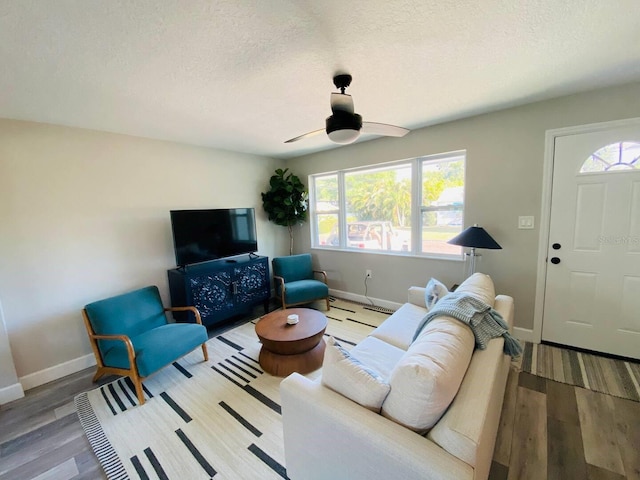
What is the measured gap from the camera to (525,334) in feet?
8.85

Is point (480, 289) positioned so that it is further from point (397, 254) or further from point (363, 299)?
point (363, 299)

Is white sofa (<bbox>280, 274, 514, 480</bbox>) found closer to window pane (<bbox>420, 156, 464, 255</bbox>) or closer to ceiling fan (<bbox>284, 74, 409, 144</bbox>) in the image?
ceiling fan (<bbox>284, 74, 409, 144</bbox>)

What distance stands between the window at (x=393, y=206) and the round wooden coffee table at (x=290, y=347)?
1781 mm

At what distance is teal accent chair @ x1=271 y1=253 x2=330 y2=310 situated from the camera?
3.49 meters

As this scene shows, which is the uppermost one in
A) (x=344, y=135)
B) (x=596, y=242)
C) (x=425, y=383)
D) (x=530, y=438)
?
(x=344, y=135)

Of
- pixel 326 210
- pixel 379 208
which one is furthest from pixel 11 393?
pixel 379 208

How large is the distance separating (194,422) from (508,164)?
3616mm

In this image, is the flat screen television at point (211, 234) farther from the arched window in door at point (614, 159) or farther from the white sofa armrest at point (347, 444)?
the arched window in door at point (614, 159)

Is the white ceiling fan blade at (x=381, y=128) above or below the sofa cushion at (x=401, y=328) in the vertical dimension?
above

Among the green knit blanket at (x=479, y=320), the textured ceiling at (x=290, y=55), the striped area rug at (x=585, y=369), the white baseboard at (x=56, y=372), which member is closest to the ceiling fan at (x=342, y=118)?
the textured ceiling at (x=290, y=55)

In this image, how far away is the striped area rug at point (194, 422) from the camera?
1.51m

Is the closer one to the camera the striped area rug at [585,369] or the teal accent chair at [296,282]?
the striped area rug at [585,369]

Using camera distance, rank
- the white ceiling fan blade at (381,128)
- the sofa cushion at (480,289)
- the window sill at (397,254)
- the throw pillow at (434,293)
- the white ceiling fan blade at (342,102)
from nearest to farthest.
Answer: the white ceiling fan blade at (342,102)
the sofa cushion at (480,289)
the white ceiling fan blade at (381,128)
the throw pillow at (434,293)
the window sill at (397,254)

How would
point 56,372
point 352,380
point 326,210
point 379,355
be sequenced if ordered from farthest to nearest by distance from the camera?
point 326,210, point 56,372, point 379,355, point 352,380
